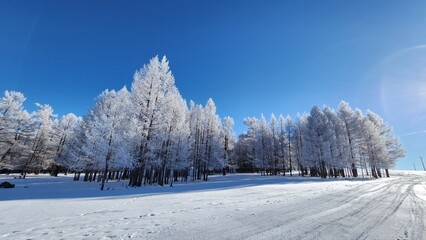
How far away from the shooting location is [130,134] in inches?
795

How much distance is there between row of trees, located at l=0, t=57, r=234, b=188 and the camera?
20.3 meters

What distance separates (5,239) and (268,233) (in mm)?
6434

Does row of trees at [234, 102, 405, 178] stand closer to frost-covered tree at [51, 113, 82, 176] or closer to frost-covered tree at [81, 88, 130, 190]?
frost-covered tree at [81, 88, 130, 190]

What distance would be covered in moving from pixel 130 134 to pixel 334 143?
35.5 m

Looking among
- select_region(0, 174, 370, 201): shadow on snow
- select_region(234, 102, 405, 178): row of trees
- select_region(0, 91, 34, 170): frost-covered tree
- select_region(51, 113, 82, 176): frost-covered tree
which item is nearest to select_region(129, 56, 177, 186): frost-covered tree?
select_region(0, 174, 370, 201): shadow on snow

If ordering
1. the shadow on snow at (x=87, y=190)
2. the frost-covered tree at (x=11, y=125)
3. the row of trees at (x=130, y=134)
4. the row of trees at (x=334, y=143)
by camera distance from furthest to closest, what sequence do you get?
the row of trees at (x=334, y=143) → the frost-covered tree at (x=11, y=125) → the row of trees at (x=130, y=134) → the shadow on snow at (x=87, y=190)

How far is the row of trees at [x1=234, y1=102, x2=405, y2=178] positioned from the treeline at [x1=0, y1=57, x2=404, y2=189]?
0.19 m

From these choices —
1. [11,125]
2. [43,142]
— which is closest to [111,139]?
[11,125]

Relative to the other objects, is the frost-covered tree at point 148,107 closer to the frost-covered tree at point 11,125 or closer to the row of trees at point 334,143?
the frost-covered tree at point 11,125

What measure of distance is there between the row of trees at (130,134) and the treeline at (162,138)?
4.3 inches

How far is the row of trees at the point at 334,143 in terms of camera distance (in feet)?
118

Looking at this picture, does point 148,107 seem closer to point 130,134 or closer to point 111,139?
point 130,134

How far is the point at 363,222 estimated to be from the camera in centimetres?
628

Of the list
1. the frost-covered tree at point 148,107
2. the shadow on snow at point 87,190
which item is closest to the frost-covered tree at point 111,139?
the frost-covered tree at point 148,107
